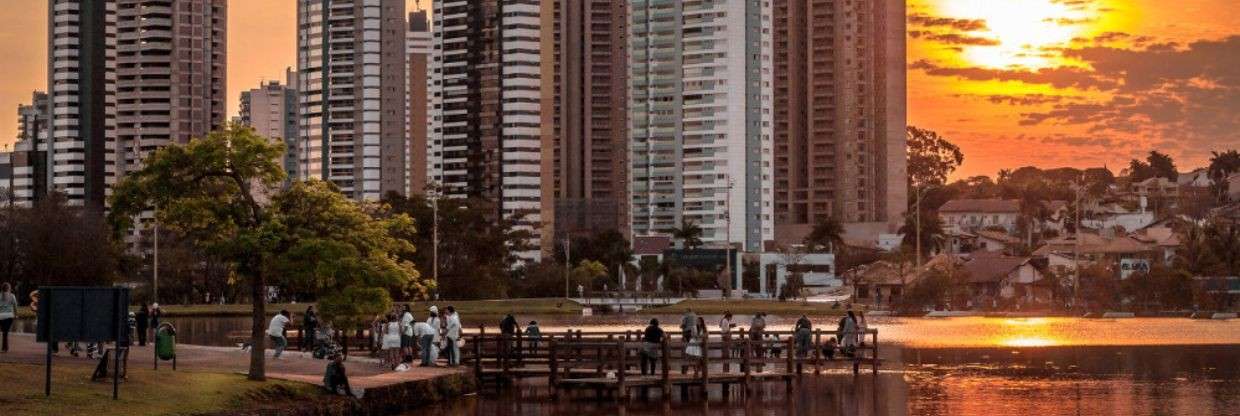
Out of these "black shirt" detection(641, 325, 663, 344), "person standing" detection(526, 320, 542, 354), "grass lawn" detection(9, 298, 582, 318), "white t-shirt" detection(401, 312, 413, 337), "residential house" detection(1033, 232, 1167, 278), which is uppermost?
"residential house" detection(1033, 232, 1167, 278)

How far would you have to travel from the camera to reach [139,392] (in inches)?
1592

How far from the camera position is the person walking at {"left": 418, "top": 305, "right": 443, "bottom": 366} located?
2172 inches

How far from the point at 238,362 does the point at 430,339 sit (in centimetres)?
567

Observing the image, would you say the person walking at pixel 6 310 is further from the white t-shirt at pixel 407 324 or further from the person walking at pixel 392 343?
the white t-shirt at pixel 407 324

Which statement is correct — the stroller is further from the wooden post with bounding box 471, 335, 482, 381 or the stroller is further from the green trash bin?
the green trash bin

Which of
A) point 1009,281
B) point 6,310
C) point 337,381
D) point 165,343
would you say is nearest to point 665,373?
point 337,381

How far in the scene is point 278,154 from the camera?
47.0 meters

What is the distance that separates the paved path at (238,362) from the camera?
158ft

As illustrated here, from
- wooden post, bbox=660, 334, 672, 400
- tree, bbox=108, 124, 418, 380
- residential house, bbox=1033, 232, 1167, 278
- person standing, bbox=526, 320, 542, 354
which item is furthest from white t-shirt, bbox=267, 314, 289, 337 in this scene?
residential house, bbox=1033, 232, 1167, 278

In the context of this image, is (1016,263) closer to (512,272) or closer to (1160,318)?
(1160,318)

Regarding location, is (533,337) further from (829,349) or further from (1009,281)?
(1009,281)

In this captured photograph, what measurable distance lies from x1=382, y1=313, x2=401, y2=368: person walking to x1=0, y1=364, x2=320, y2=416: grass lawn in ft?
23.3

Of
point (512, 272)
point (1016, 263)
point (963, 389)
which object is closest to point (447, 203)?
point (512, 272)

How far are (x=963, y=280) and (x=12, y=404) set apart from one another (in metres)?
134
